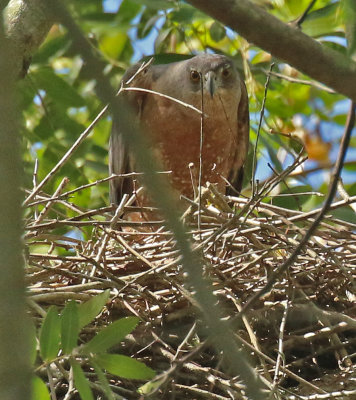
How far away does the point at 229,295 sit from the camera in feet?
12.9

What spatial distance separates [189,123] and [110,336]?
11.3ft

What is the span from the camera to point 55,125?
5.18 meters

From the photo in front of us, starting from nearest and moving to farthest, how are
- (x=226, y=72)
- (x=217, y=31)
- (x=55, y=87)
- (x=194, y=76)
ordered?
(x=55, y=87), (x=217, y=31), (x=226, y=72), (x=194, y=76)

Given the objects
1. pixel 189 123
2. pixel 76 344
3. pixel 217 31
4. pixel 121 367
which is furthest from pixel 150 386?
pixel 217 31

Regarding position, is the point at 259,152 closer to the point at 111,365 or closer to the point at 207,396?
the point at 207,396

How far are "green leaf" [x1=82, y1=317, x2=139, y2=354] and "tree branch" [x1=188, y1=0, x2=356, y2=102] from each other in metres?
1.17

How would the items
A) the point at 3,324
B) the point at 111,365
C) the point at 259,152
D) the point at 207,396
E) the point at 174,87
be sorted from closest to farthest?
the point at 3,324 < the point at 111,365 < the point at 207,396 < the point at 259,152 < the point at 174,87

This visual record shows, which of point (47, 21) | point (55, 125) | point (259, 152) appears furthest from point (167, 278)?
point (259, 152)

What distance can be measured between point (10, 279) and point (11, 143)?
0.30 m

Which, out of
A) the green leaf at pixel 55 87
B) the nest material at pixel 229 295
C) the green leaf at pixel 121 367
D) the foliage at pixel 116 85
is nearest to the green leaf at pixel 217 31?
the foliage at pixel 116 85

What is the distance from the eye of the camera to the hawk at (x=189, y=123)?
19.8 feet

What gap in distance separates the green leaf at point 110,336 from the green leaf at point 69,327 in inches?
2.3

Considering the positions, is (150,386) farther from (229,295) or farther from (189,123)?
(189,123)

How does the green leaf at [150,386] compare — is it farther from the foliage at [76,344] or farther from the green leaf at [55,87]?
the green leaf at [55,87]
